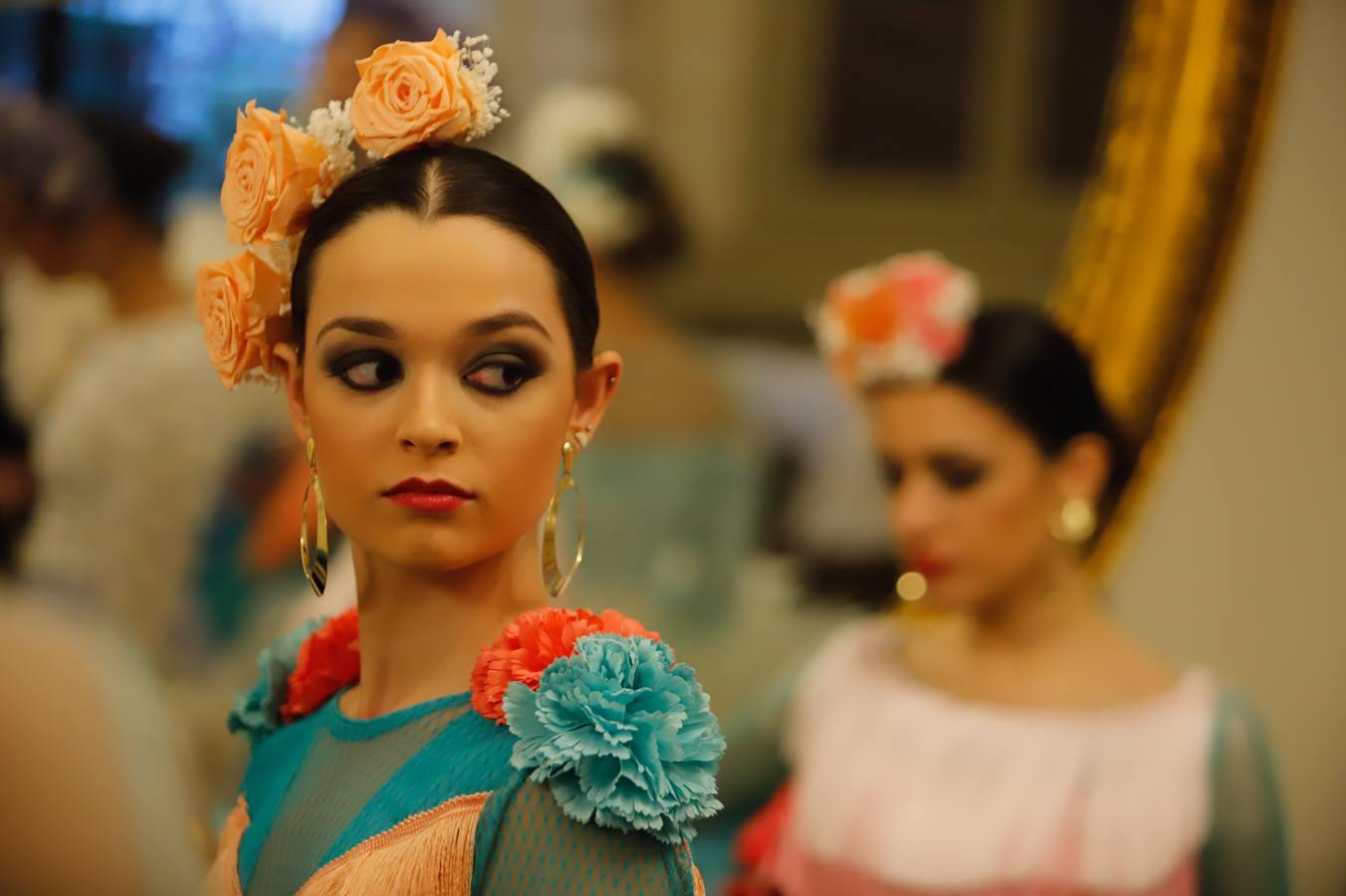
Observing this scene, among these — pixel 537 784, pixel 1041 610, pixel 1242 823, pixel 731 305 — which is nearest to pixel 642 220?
pixel 731 305

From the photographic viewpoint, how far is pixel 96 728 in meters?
1.06

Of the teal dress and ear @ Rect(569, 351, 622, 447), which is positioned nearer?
the teal dress


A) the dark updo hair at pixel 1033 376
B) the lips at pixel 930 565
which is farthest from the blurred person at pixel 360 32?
the lips at pixel 930 565

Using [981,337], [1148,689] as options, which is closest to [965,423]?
[981,337]

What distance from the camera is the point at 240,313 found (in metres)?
1.18

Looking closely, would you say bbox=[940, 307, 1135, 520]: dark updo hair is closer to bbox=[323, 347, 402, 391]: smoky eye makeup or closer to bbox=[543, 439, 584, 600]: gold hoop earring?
bbox=[543, 439, 584, 600]: gold hoop earring

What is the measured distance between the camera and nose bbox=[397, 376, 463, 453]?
109cm

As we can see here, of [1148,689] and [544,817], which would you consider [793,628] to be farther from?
[544,817]

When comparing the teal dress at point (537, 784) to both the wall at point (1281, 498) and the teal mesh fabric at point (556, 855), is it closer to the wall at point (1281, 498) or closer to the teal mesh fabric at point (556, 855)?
the teal mesh fabric at point (556, 855)

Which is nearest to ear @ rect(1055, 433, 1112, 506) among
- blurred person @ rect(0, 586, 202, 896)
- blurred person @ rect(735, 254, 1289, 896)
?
blurred person @ rect(735, 254, 1289, 896)

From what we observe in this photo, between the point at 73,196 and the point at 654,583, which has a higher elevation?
the point at 73,196

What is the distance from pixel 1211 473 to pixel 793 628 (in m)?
0.81

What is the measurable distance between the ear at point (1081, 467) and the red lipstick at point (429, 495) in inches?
50.7

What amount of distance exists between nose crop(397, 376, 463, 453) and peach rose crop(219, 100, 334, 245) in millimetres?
169
